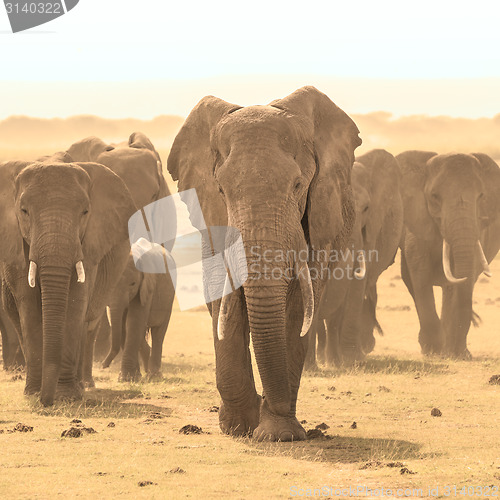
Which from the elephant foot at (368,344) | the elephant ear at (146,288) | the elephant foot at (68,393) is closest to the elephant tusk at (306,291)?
the elephant foot at (68,393)

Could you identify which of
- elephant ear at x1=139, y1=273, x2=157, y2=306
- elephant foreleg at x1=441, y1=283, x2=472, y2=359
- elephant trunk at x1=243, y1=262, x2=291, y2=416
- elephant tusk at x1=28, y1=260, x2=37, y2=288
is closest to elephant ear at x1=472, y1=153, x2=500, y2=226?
elephant foreleg at x1=441, y1=283, x2=472, y2=359

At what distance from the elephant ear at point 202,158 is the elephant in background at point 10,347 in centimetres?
699

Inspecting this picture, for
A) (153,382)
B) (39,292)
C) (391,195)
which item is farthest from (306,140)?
(391,195)

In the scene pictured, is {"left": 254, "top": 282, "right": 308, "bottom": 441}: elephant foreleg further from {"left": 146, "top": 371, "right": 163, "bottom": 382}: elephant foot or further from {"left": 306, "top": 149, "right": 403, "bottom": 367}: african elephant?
{"left": 146, "top": 371, "right": 163, "bottom": 382}: elephant foot

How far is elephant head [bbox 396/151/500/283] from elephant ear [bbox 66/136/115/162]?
18.1 ft

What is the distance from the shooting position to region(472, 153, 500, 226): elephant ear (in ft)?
67.0

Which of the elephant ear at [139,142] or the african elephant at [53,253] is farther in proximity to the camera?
the elephant ear at [139,142]

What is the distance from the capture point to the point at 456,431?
410 inches

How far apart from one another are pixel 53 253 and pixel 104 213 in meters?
1.58

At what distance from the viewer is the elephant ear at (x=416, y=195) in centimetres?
2044

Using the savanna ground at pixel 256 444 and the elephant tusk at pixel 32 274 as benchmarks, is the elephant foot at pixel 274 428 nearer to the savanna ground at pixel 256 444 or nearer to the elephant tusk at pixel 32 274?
the savanna ground at pixel 256 444

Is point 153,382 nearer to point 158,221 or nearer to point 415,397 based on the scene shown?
point 415,397

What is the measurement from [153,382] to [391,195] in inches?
243

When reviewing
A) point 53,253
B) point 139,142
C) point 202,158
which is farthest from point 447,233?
point 202,158
